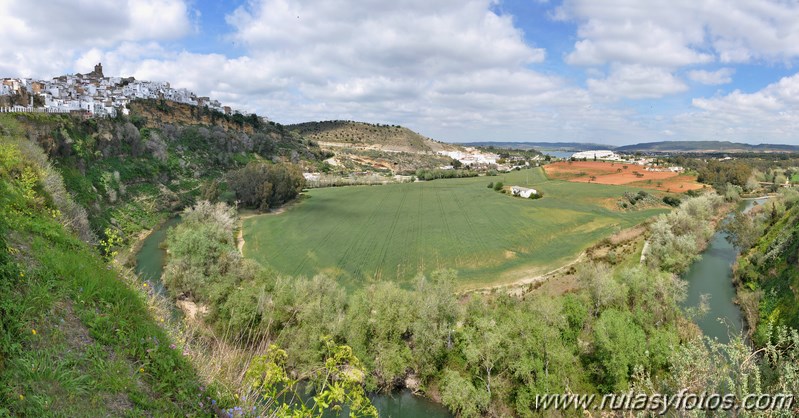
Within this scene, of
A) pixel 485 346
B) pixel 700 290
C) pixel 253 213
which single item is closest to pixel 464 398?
pixel 485 346

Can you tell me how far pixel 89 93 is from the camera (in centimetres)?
10194

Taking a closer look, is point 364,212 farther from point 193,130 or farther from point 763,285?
point 193,130

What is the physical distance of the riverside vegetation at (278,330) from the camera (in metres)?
5.91

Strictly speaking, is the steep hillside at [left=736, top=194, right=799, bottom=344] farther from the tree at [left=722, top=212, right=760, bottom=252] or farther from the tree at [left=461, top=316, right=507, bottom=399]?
the tree at [left=461, top=316, right=507, bottom=399]

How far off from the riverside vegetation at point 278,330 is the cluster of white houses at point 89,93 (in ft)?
40.7

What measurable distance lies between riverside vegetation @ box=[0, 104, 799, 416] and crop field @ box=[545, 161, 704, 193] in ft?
103

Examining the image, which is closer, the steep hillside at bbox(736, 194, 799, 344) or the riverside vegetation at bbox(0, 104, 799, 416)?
the riverside vegetation at bbox(0, 104, 799, 416)

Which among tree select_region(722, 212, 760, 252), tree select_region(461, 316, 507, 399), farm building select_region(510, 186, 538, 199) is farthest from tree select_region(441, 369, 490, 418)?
farm building select_region(510, 186, 538, 199)

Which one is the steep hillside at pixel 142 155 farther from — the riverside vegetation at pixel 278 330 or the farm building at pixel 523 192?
the farm building at pixel 523 192

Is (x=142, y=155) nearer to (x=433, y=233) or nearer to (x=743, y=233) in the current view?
(x=433, y=233)

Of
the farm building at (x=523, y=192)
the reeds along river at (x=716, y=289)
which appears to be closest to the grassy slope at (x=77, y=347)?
the reeds along river at (x=716, y=289)

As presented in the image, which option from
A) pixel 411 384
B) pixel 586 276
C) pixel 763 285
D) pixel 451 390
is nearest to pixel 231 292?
pixel 411 384

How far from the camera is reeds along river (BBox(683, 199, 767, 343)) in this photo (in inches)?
1243

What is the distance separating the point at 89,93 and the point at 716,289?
450ft
